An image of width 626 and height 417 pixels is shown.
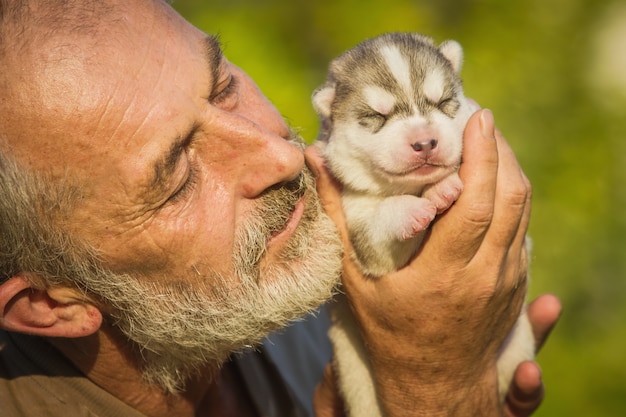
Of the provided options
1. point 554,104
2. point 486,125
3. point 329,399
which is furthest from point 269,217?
point 554,104

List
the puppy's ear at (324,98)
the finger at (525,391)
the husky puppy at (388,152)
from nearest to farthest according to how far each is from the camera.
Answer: the husky puppy at (388,152) < the finger at (525,391) < the puppy's ear at (324,98)

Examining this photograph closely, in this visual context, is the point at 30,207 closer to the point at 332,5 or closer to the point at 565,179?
the point at 565,179

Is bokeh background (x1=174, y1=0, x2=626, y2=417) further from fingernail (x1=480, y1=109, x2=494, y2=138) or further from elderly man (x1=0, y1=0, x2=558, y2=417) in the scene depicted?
fingernail (x1=480, y1=109, x2=494, y2=138)

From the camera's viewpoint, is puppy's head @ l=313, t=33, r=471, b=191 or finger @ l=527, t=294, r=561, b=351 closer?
puppy's head @ l=313, t=33, r=471, b=191

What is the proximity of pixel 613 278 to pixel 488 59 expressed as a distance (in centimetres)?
221

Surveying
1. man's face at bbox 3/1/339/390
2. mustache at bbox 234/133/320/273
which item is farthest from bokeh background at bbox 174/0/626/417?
man's face at bbox 3/1/339/390

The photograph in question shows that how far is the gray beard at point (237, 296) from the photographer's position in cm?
294

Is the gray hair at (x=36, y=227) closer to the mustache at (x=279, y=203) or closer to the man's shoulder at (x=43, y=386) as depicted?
the man's shoulder at (x=43, y=386)

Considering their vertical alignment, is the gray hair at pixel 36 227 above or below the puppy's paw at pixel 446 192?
below

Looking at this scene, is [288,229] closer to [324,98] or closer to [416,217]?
[416,217]

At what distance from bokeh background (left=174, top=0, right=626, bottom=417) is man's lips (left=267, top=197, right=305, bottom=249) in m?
3.60

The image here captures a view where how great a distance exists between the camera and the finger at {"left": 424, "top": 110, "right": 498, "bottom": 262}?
2.89m

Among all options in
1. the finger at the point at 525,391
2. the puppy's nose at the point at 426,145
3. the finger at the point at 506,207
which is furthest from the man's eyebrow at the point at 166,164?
the finger at the point at 525,391

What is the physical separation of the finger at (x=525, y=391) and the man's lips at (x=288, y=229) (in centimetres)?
113
